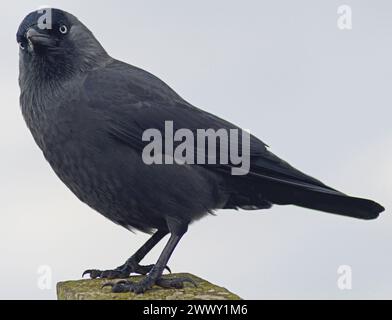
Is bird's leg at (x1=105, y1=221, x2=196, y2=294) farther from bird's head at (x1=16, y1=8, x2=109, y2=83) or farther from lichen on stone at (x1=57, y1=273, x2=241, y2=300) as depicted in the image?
bird's head at (x1=16, y1=8, x2=109, y2=83)

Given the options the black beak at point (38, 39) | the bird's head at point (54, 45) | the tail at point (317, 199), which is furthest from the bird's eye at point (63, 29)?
the tail at point (317, 199)

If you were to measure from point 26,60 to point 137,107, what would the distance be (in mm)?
1049

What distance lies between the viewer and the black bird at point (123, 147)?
246 inches

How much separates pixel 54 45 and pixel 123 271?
208cm

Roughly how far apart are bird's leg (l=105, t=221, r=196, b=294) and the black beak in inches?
70.6

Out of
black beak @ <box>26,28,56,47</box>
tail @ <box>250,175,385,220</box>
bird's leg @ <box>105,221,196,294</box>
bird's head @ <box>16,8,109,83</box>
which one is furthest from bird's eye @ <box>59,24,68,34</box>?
tail @ <box>250,175,385,220</box>

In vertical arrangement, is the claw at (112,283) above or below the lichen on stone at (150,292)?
above

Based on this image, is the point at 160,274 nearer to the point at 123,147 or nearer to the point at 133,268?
the point at 133,268

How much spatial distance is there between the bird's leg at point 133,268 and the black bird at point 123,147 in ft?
0.35

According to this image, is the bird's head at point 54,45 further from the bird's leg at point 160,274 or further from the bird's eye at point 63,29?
the bird's leg at point 160,274

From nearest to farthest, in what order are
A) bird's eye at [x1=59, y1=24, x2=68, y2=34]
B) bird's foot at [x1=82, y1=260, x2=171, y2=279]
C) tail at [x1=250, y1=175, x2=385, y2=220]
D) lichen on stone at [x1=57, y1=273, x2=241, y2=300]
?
lichen on stone at [x1=57, y1=273, x2=241, y2=300]
bird's eye at [x1=59, y1=24, x2=68, y2=34]
tail at [x1=250, y1=175, x2=385, y2=220]
bird's foot at [x1=82, y1=260, x2=171, y2=279]

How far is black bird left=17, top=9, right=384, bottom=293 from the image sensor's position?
20.5ft

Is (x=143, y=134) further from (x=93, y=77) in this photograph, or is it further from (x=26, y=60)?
(x=26, y=60)
